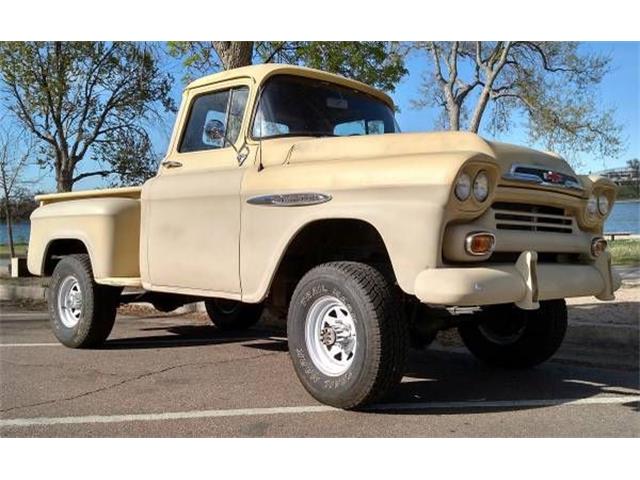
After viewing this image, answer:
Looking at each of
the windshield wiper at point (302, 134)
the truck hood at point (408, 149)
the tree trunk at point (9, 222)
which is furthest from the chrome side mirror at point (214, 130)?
the tree trunk at point (9, 222)

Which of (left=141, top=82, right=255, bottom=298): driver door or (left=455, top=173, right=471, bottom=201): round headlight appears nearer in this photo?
(left=455, top=173, right=471, bottom=201): round headlight

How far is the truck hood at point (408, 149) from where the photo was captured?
3965 millimetres

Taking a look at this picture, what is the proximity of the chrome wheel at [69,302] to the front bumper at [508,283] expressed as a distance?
417cm

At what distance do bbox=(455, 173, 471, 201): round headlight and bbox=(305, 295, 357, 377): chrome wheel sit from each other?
985 mm

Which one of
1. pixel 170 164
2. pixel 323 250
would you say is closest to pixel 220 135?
pixel 170 164

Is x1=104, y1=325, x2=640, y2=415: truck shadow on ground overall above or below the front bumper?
below

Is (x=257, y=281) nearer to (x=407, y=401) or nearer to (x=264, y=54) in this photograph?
(x=407, y=401)

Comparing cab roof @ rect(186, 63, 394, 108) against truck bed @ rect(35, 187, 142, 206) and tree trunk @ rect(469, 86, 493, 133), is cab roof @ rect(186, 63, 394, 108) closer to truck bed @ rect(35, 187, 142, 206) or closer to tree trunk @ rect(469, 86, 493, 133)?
truck bed @ rect(35, 187, 142, 206)

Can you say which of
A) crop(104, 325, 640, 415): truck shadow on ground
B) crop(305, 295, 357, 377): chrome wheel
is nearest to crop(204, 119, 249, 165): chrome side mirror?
crop(305, 295, 357, 377): chrome wheel

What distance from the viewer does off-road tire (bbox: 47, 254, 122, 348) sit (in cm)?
617

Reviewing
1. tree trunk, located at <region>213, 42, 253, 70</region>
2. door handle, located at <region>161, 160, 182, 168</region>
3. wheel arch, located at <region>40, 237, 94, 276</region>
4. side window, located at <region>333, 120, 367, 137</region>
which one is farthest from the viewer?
tree trunk, located at <region>213, 42, 253, 70</region>

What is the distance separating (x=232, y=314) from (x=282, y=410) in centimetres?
355

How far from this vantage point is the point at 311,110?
514 centimetres

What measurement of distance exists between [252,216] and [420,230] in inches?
54.6
